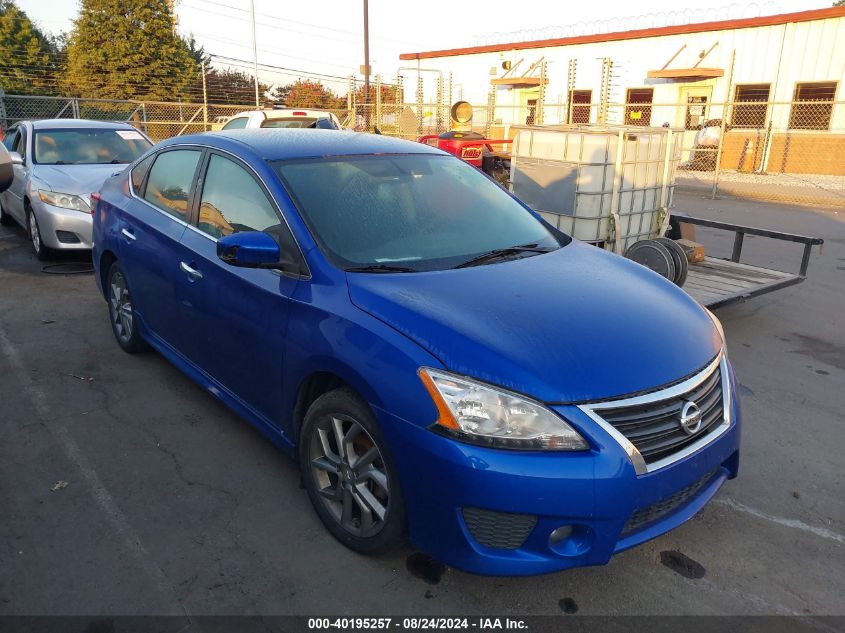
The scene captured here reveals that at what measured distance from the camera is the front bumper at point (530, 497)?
2.21 metres

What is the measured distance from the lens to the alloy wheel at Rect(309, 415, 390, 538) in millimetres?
2629

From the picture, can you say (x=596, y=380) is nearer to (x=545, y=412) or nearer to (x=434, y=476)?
(x=545, y=412)

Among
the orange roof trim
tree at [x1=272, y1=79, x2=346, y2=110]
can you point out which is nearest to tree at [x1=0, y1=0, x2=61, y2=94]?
tree at [x1=272, y1=79, x2=346, y2=110]

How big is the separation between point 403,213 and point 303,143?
0.77m

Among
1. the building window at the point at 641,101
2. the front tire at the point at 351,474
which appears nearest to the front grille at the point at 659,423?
the front tire at the point at 351,474

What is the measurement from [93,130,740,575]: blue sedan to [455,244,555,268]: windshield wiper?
1cm

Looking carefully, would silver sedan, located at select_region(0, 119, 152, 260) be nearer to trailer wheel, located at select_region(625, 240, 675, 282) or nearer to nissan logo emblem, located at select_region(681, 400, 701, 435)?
trailer wheel, located at select_region(625, 240, 675, 282)

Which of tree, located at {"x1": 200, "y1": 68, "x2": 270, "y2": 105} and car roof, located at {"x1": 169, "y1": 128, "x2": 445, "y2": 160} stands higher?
tree, located at {"x1": 200, "y1": 68, "x2": 270, "y2": 105}

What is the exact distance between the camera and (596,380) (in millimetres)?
2326

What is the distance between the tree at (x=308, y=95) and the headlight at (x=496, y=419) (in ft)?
157

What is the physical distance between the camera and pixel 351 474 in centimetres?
272

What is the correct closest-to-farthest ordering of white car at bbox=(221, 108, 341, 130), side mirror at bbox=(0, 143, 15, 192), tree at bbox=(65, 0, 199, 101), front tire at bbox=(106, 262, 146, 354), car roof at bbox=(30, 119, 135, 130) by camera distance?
1. front tire at bbox=(106, 262, 146, 354)
2. side mirror at bbox=(0, 143, 15, 192)
3. car roof at bbox=(30, 119, 135, 130)
4. white car at bbox=(221, 108, 341, 130)
5. tree at bbox=(65, 0, 199, 101)

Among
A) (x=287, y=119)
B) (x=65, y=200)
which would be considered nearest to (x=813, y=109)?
(x=287, y=119)

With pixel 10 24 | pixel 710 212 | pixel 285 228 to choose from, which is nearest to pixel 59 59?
pixel 10 24
